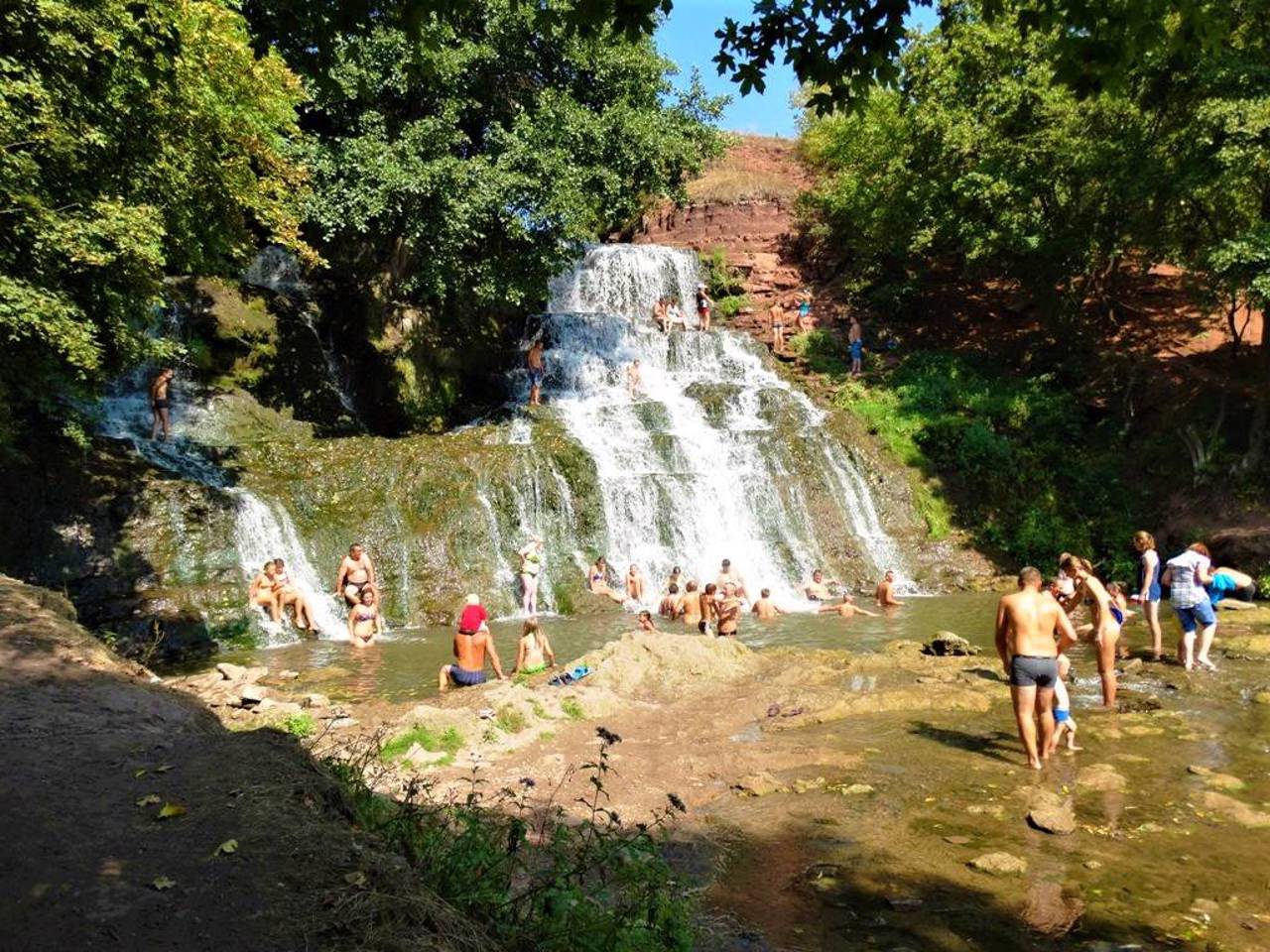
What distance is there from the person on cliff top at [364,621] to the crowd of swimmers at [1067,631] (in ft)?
31.5

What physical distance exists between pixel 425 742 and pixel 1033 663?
529 cm

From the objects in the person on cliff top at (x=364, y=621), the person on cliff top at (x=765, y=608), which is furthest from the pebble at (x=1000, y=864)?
the person on cliff top at (x=765, y=608)

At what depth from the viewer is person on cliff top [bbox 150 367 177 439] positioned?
16.8 meters

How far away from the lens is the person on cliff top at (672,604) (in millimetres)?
16109

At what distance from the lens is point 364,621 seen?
14172 mm

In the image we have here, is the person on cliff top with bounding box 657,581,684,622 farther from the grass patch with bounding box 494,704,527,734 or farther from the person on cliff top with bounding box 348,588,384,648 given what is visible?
the grass patch with bounding box 494,704,527,734

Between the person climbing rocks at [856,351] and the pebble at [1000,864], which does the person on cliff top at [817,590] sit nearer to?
the person climbing rocks at [856,351]

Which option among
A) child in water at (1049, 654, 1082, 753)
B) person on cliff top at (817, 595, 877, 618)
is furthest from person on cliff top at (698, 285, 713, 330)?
child in water at (1049, 654, 1082, 753)

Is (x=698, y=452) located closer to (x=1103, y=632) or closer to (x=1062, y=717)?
(x=1103, y=632)

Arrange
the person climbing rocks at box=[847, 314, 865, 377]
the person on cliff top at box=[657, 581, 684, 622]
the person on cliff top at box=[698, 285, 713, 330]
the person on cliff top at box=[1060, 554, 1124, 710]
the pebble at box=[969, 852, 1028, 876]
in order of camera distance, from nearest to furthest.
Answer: the pebble at box=[969, 852, 1028, 876] → the person on cliff top at box=[1060, 554, 1124, 710] → the person on cliff top at box=[657, 581, 684, 622] → the person climbing rocks at box=[847, 314, 865, 377] → the person on cliff top at box=[698, 285, 713, 330]

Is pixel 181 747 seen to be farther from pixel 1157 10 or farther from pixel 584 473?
pixel 584 473

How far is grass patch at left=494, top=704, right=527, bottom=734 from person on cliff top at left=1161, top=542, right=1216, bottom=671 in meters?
7.96

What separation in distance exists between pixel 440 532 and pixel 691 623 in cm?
522

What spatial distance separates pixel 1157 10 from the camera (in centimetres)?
405
